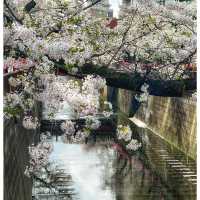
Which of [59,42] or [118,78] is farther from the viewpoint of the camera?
[118,78]

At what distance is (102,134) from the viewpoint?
30.5 meters

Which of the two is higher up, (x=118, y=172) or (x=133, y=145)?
(x=133, y=145)

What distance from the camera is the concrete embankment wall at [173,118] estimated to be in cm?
2357

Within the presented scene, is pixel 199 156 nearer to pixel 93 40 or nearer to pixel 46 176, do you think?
pixel 93 40

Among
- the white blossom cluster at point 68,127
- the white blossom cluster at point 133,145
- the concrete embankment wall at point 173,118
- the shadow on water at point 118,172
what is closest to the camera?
the white blossom cluster at point 68,127

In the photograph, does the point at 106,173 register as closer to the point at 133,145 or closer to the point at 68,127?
the point at 133,145

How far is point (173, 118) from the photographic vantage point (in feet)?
88.4

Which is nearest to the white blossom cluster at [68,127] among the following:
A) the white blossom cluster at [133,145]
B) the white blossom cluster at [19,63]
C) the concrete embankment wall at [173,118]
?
the white blossom cluster at [19,63]

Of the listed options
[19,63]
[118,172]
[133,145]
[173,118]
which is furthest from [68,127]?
[173,118]

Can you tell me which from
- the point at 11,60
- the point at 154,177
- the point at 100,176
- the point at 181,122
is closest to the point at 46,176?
the point at 100,176

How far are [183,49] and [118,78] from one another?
4.17 m

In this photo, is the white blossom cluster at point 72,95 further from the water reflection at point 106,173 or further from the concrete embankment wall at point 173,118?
the concrete embankment wall at point 173,118

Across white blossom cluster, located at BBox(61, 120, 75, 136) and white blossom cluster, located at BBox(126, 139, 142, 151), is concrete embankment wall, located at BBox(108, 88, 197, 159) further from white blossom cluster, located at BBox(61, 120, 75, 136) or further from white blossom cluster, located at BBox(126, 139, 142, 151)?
white blossom cluster, located at BBox(61, 120, 75, 136)

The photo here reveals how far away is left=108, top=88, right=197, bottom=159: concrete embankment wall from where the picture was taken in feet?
77.3
